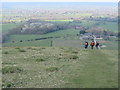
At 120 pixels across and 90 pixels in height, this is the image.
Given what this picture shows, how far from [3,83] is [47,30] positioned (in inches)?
2544

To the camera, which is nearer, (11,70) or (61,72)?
(11,70)

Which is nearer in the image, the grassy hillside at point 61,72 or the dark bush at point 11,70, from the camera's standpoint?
the grassy hillside at point 61,72

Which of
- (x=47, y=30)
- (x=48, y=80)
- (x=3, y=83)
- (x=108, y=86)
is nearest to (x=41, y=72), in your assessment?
(x=48, y=80)

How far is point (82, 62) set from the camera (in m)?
19.9

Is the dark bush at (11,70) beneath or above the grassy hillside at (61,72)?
above

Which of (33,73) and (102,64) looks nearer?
(33,73)

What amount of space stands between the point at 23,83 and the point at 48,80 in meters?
1.34

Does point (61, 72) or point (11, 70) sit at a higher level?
point (11, 70)

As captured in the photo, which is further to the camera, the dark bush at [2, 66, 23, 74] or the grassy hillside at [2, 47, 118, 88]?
the dark bush at [2, 66, 23, 74]

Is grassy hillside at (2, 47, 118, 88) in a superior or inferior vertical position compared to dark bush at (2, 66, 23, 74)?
inferior

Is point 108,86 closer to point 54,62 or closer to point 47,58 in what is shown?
point 54,62

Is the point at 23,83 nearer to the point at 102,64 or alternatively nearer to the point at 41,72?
the point at 41,72

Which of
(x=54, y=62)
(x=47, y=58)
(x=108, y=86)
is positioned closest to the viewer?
(x=108, y=86)

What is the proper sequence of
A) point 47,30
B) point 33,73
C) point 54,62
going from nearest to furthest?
point 33,73 < point 54,62 < point 47,30
